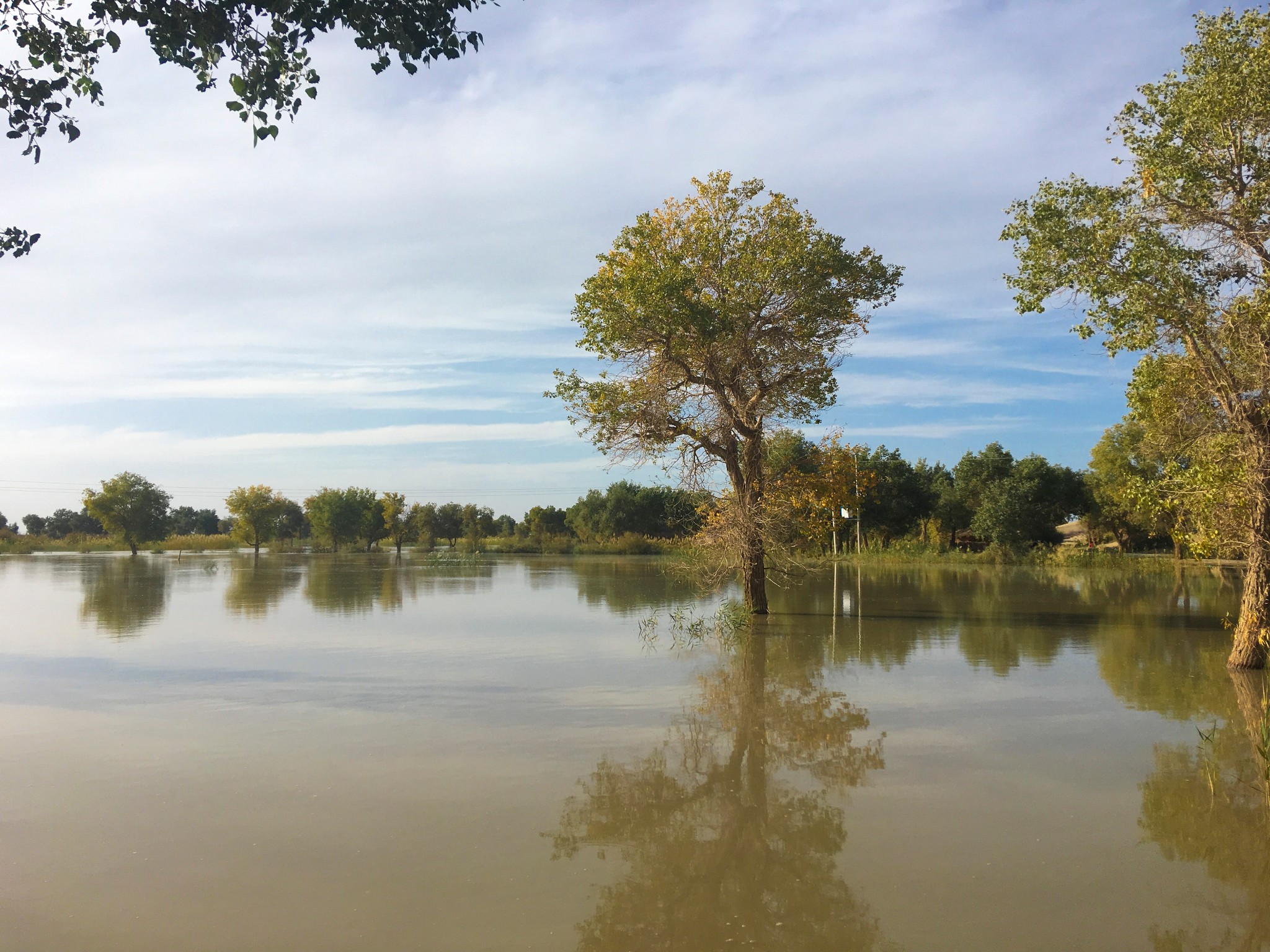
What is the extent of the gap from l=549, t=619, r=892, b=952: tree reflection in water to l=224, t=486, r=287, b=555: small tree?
72.0m

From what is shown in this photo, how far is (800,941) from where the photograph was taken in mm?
4824

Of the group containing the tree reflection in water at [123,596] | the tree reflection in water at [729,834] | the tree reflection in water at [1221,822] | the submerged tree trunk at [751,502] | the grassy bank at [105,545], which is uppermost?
the submerged tree trunk at [751,502]

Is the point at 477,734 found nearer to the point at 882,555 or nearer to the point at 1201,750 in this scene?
the point at 1201,750

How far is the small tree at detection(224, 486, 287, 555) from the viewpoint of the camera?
7519 cm

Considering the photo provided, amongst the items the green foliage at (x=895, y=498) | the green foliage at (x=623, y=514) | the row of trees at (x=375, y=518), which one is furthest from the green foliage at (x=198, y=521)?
the green foliage at (x=895, y=498)

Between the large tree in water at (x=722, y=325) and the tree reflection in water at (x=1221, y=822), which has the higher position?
the large tree in water at (x=722, y=325)

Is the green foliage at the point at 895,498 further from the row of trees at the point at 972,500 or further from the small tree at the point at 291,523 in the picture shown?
the small tree at the point at 291,523

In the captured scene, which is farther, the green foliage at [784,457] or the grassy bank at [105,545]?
the grassy bank at [105,545]

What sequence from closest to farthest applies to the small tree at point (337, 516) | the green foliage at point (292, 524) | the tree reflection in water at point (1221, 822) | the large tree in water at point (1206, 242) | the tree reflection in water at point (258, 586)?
the tree reflection in water at point (1221, 822) → the large tree in water at point (1206, 242) → the tree reflection in water at point (258, 586) → the small tree at point (337, 516) → the green foliage at point (292, 524)

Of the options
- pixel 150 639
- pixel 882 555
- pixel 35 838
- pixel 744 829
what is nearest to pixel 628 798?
pixel 744 829

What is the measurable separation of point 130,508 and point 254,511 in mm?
10004

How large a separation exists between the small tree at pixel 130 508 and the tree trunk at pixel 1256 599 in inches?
3063

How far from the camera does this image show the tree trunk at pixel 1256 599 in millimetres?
12266

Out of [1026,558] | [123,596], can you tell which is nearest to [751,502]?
[123,596]
